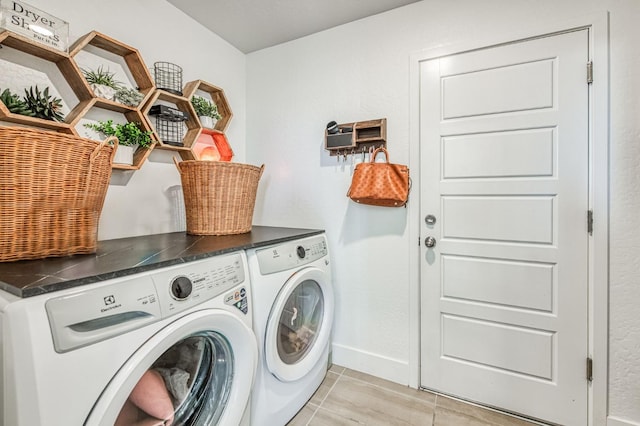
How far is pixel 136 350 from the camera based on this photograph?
776mm

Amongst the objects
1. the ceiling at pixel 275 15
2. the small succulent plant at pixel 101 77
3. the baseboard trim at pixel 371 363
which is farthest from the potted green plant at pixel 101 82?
the baseboard trim at pixel 371 363

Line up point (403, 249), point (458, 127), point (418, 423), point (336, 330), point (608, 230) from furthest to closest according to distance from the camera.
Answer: point (336, 330)
point (403, 249)
point (458, 127)
point (418, 423)
point (608, 230)

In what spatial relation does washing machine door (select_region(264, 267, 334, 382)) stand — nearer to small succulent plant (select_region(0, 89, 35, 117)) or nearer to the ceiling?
small succulent plant (select_region(0, 89, 35, 117))

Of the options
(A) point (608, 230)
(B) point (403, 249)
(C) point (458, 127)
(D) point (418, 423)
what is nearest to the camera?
(A) point (608, 230)

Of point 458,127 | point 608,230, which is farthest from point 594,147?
point 458,127

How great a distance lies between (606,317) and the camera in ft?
4.55

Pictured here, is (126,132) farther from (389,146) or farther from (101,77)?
(389,146)

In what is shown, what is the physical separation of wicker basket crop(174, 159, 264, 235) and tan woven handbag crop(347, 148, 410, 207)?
653 millimetres

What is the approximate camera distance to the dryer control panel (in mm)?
1303

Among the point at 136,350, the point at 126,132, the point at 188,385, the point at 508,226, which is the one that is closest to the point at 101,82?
the point at 126,132

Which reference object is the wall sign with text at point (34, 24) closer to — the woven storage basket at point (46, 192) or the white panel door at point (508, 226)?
the woven storage basket at point (46, 192)

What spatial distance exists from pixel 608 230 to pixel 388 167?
1.07 m

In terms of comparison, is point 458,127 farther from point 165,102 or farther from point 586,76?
point 165,102

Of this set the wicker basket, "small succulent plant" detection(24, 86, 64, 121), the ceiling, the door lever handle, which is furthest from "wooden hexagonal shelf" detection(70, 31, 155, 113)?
the door lever handle
